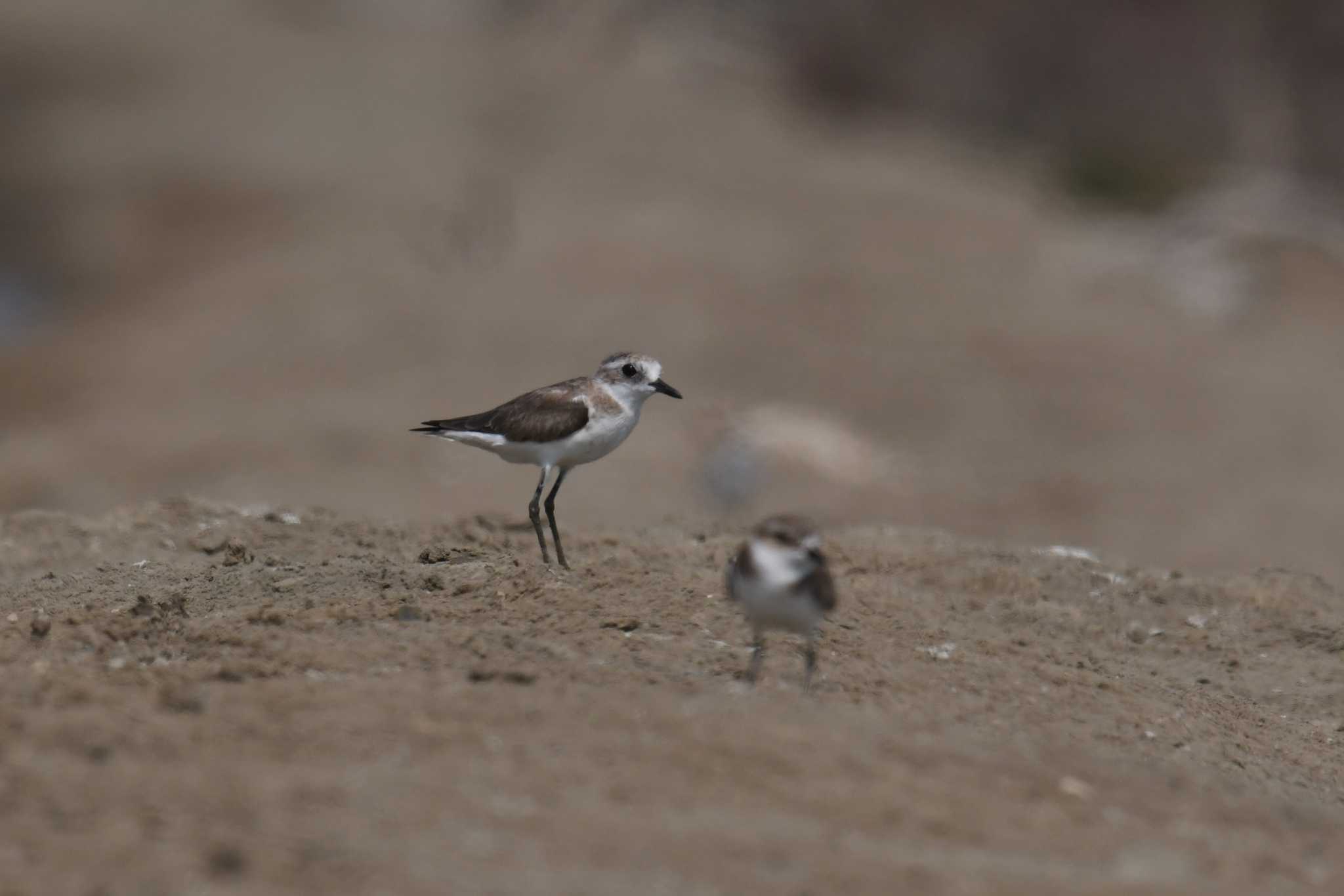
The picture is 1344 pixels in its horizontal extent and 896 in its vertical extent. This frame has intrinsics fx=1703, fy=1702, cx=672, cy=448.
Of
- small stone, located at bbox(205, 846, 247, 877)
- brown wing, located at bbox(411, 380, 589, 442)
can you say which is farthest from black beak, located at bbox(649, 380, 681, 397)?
small stone, located at bbox(205, 846, 247, 877)

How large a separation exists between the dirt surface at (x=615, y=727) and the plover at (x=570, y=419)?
0.60 metres

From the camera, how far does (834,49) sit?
52.2 m

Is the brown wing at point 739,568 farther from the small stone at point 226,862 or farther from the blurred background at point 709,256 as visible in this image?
the blurred background at point 709,256

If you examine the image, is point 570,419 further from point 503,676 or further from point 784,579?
point 784,579

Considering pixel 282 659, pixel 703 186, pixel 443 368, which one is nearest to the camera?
pixel 282 659

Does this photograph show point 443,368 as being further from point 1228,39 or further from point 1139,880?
point 1228,39

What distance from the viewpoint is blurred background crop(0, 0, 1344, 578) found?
21500mm

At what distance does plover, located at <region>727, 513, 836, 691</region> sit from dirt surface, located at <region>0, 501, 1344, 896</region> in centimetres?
36

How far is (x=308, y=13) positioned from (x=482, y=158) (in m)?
13.6

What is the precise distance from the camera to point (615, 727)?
6.46 meters

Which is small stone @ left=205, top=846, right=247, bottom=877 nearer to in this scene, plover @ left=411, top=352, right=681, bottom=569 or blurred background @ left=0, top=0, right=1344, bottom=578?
plover @ left=411, top=352, right=681, bottom=569

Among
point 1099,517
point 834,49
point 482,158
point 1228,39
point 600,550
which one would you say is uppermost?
point 1228,39

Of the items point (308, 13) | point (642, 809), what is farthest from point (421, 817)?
point (308, 13)

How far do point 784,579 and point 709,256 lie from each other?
2365cm
